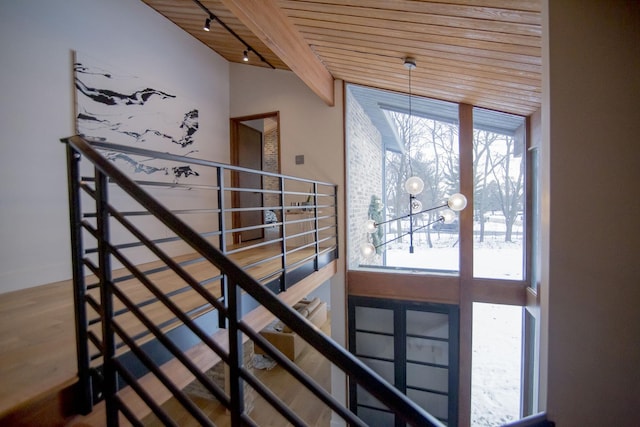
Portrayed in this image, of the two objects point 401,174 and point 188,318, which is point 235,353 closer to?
point 188,318

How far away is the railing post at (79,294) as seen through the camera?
1.01 metres

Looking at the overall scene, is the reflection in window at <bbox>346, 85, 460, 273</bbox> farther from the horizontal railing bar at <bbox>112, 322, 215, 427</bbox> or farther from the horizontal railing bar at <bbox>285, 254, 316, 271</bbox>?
the horizontal railing bar at <bbox>112, 322, 215, 427</bbox>

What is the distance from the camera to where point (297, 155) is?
13.7ft

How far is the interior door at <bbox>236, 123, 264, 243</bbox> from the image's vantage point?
471cm

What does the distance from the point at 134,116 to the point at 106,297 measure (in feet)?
9.33

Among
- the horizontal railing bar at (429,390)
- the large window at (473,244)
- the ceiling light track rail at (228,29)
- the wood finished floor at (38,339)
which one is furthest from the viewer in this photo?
the horizontal railing bar at (429,390)

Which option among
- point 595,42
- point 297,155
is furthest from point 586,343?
point 297,155

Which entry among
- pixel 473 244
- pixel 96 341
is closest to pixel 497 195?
pixel 473 244

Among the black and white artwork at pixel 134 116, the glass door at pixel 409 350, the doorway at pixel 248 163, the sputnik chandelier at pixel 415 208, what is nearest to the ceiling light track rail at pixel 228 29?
the doorway at pixel 248 163

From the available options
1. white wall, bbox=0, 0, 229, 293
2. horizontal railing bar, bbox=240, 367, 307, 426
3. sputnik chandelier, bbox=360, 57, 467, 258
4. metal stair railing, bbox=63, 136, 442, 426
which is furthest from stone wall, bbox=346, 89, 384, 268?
horizontal railing bar, bbox=240, 367, 307, 426

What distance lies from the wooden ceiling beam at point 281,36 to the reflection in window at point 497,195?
215 cm

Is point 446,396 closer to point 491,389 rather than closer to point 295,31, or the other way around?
point 491,389

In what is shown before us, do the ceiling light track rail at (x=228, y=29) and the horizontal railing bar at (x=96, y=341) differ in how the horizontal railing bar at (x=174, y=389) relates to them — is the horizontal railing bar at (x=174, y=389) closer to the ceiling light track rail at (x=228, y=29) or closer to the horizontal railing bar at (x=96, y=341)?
the horizontal railing bar at (x=96, y=341)

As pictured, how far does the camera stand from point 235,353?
0.80 metres
